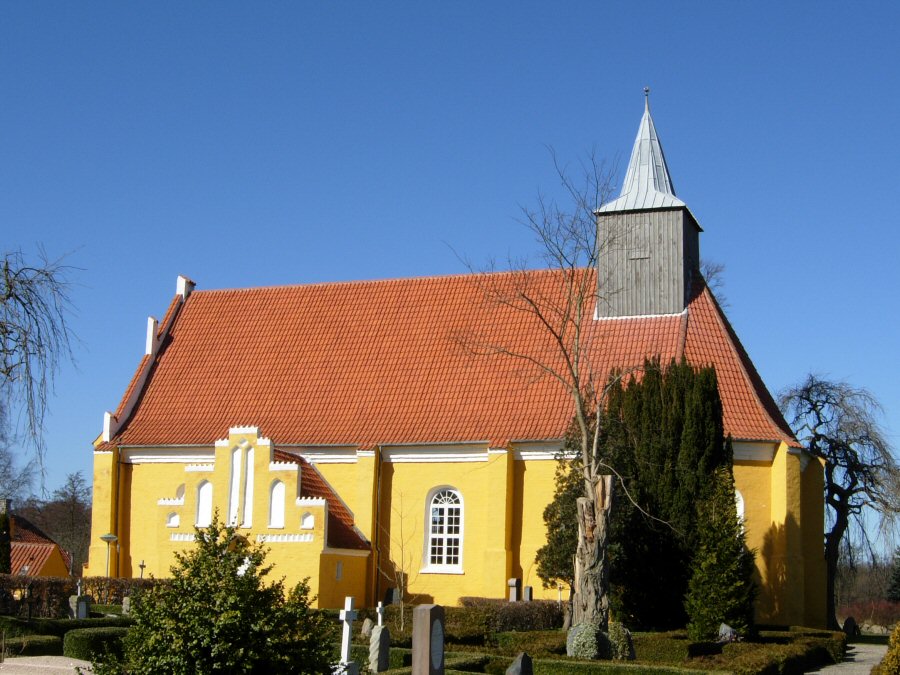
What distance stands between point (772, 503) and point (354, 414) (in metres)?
10.7

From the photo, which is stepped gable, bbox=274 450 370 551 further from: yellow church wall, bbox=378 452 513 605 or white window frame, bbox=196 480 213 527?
white window frame, bbox=196 480 213 527

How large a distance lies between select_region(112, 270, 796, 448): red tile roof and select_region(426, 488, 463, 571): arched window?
5.30ft

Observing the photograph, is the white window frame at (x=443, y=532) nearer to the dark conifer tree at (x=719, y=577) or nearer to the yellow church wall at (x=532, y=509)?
the yellow church wall at (x=532, y=509)

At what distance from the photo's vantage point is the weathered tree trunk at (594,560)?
1881cm

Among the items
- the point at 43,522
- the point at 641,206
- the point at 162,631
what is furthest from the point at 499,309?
the point at 43,522

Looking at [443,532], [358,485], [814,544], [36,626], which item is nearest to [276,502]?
[358,485]

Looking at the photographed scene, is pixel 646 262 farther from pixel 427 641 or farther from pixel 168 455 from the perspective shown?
pixel 427 641

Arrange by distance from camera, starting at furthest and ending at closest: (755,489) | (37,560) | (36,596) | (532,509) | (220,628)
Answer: (37,560) → (532,509) → (755,489) → (36,596) → (220,628)

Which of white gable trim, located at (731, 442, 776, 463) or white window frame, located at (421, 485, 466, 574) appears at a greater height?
white gable trim, located at (731, 442, 776, 463)

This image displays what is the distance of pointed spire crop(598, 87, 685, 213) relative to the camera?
28.5 m

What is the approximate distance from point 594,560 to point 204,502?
11.6 m

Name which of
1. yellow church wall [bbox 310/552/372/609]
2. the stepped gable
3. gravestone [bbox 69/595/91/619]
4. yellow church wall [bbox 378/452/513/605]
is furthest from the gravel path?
gravestone [bbox 69/595/91/619]

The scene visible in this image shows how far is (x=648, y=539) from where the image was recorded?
899 inches

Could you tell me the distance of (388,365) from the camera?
97.2 feet
